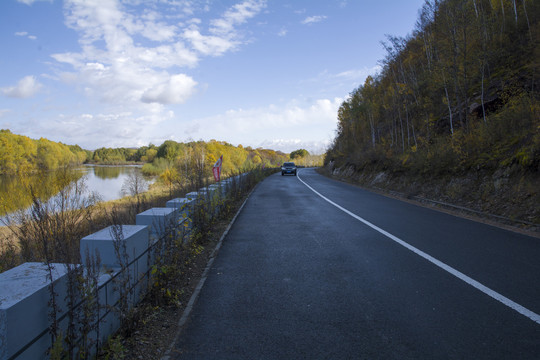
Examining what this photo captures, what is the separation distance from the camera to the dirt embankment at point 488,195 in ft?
26.7

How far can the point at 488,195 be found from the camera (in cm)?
996

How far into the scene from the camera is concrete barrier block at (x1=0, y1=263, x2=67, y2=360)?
5.85ft

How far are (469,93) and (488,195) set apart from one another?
31.8 ft

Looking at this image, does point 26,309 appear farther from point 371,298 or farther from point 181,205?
point 181,205

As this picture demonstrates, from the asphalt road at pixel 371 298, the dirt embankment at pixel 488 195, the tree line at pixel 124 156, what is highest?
the tree line at pixel 124 156

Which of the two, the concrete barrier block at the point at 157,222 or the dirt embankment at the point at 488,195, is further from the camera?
the dirt embankment at the point at 488,195

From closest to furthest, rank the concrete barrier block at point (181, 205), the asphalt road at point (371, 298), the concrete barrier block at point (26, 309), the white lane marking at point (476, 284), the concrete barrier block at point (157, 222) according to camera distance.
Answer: the concrete barrier block at point (26, 309)
the asphalt road at point (371, 298)
the white lane marking at point (476, 284)
the concrete barrier block at point (157, 222)
the concrete barrier block at point (181, 205)

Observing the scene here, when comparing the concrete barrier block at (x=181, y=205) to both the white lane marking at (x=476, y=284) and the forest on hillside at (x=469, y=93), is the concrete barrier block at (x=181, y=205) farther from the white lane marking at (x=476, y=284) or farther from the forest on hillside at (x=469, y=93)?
the forest on hillside at (x=469, y=93)

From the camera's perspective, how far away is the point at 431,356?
2738 mm

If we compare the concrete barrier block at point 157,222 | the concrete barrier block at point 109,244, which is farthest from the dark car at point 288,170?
the concrete barrier block at point 109,244

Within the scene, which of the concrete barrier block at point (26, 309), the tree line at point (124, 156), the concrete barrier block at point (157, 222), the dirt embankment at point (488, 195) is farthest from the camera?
the tree line at point (124, 156)

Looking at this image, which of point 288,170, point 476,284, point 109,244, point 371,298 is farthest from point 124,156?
point 476,284

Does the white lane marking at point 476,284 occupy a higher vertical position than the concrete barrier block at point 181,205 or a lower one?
lower

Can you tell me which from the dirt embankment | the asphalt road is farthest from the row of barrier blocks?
the dirt embankment
